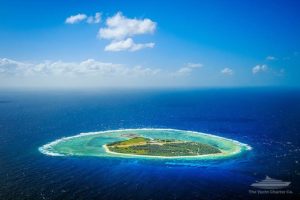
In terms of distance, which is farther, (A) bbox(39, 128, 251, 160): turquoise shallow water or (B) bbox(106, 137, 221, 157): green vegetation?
(B) bbox(106, 137, 221, 157): green vegetation

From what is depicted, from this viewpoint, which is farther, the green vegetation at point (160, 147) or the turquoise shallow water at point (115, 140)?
the green vegetation at point (160, 147)

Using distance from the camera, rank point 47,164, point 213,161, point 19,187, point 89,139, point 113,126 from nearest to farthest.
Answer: point 19,187 < point 47,164 < point 213,161 < point 89,139 < point 113,126

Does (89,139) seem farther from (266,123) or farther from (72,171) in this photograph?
(266,123)

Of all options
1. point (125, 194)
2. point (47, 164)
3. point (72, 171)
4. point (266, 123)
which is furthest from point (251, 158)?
point (266, 123)

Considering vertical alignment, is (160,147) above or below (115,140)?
below
